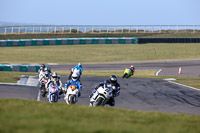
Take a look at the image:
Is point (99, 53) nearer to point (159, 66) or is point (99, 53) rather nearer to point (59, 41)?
point (59, 41)

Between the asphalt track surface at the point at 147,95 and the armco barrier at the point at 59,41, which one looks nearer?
the asphalt track surface at the point at 147,95

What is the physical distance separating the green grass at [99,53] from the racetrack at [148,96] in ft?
72.3

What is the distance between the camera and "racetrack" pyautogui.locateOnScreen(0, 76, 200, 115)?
17031 mm

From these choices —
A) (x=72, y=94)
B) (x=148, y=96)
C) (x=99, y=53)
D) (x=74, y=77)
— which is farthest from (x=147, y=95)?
(x=99, y=53)

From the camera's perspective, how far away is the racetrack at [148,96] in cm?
1703

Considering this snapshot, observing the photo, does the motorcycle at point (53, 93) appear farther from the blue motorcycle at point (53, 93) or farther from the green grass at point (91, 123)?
the green grass at point (91, 123)

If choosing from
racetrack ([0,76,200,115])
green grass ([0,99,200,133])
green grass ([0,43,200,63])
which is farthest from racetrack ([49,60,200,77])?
green grass ([0,99,200,133])

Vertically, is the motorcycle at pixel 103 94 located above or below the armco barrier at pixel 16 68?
above

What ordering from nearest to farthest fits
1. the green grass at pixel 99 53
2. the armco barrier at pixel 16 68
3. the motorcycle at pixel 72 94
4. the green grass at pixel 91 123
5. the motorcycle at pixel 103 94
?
1. the green grass at pixel 91 123
2. the motorcycle at pixel 103 94
3. the motorcycle at pixel 72 94
4. the armco barrier at pixel 16 68
5. the green grass at pixel 99 53

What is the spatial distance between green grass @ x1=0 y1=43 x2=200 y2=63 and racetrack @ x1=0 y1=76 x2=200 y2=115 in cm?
2205

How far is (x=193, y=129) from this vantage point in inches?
362

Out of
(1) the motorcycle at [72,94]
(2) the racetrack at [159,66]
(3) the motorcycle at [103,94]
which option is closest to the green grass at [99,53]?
(2) the racetrack at [159,66]

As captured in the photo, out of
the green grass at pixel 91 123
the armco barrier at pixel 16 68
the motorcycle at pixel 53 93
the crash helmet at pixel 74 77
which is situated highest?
the crash helmet at pixel 74 77

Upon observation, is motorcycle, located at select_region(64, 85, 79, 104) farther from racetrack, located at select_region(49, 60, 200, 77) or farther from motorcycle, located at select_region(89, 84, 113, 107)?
racetrack, located at select_region(49, 60, 200, 77)
